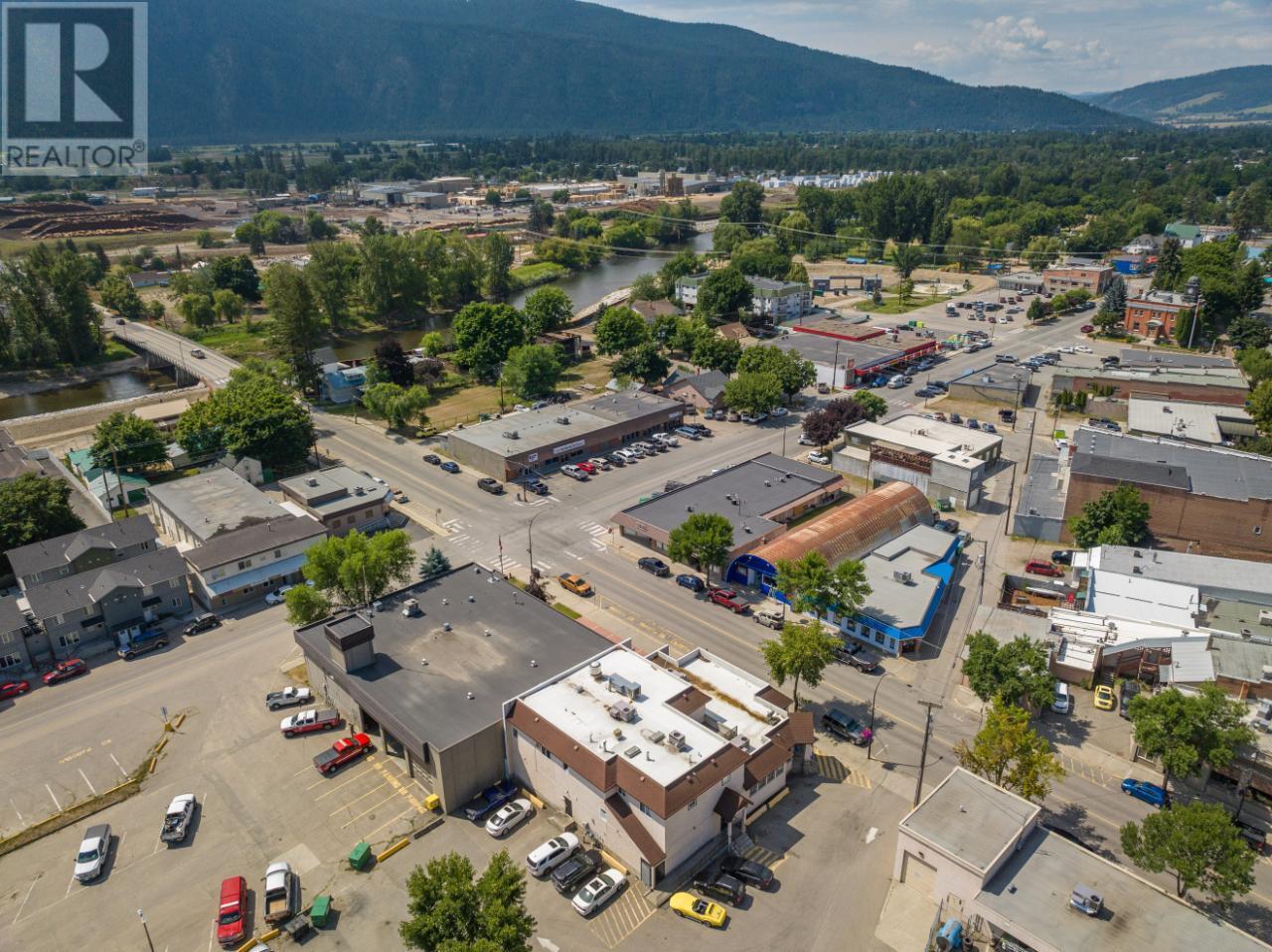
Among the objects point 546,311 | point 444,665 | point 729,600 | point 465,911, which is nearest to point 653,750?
point 465,911

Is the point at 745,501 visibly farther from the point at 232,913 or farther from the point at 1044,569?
the point at 232,913

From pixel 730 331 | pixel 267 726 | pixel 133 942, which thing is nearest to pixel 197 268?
pixel 730 331

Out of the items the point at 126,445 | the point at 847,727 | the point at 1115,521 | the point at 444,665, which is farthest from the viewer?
the point at 126,445

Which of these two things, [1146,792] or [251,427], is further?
[251,427]

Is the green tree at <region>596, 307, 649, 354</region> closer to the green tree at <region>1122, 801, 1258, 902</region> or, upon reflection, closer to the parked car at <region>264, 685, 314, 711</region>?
the parked car at <region>264, 685, 314, 711</region>

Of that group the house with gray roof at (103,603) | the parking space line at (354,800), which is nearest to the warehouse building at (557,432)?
the house with gray roof at (103,603)

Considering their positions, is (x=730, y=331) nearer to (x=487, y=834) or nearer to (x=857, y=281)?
(x=857, y=281)
